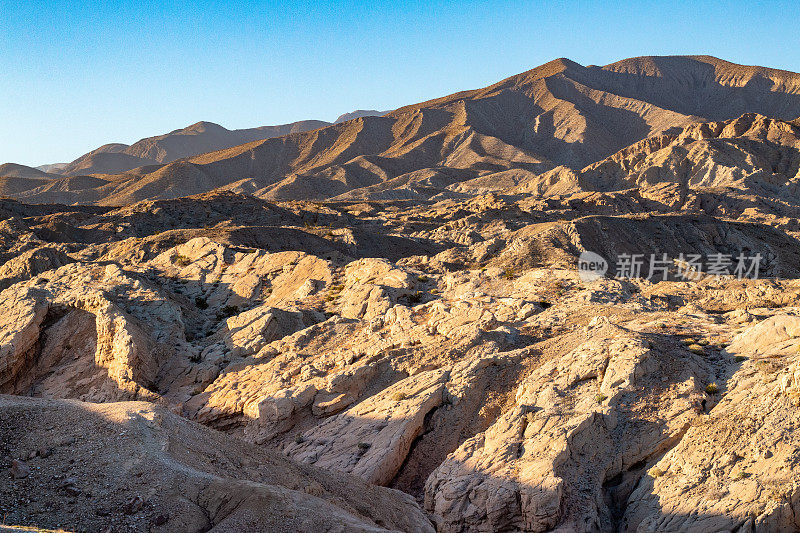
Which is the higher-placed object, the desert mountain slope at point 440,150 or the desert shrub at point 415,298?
the desert mountain slope at point 440,150

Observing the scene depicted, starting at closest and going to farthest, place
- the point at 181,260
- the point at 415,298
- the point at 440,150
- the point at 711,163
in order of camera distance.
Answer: the point at 415,298, the point at 181,260, the point at 711,163, the point at 440,150

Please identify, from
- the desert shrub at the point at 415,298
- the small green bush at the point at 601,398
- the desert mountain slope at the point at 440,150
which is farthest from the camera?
the desert mountain slope at the point at 440,150

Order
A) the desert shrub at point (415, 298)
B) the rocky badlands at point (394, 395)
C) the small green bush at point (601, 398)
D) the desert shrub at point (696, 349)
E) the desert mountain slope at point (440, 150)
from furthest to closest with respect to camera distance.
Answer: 1. the desert mountain slope at point (440, 150)
2. the desert shrub at point (415, 298)
3. the desert shrub at point (696, 349)
4. the small green bush at point (601, 398)
5. the rocky badlands at point (394, 395)

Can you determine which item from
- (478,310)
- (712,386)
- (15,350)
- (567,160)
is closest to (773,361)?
(712,386)

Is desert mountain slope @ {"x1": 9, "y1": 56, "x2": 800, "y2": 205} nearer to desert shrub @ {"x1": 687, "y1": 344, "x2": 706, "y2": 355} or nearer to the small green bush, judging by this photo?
desert shrub @ {"x1": 687, "y1": 344, "x2": 706, "y2": 355}

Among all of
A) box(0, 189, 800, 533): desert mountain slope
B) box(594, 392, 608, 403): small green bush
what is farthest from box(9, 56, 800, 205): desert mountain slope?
box(594, 392, 608, 403): small green bush

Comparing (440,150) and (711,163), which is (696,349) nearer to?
(711,163)

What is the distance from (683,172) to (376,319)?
9159 centimetres

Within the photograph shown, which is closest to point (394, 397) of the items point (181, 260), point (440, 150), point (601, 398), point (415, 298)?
point (601, 398)

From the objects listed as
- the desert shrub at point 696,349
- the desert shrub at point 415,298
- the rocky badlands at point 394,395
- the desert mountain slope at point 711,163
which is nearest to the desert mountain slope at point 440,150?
the desert mountain slope at point 711,163

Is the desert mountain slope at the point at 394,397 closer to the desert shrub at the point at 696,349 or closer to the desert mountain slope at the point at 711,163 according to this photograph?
the desert shrub at the point at 696,349

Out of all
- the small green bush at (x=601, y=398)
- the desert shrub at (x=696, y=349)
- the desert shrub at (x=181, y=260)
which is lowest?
the small green bush at (x=601, y=398)

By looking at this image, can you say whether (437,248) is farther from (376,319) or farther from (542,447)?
(542,447)

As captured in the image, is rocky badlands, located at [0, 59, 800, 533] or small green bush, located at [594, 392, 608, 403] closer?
rocky badlands, located at [0, 59, 800, 533]
